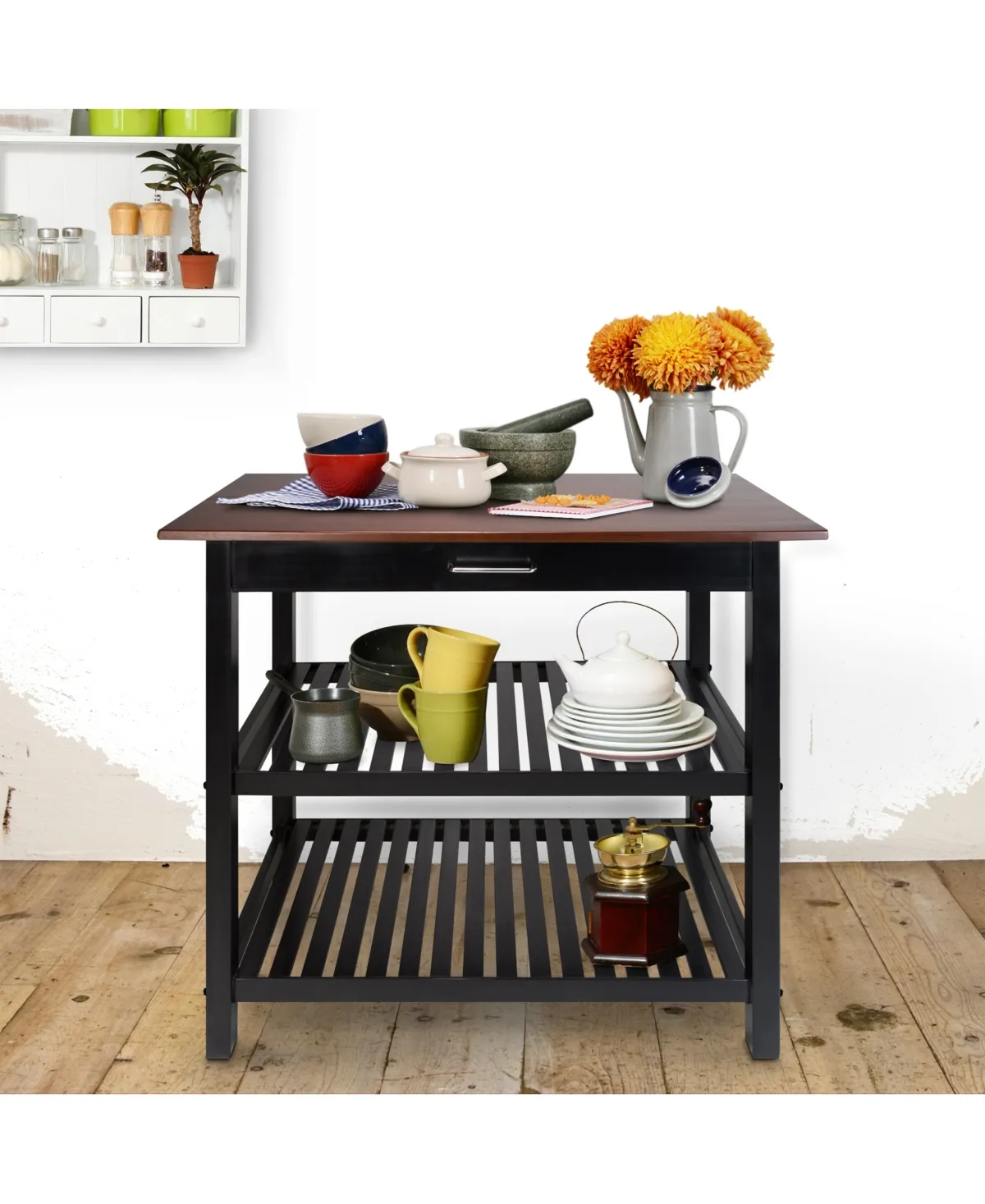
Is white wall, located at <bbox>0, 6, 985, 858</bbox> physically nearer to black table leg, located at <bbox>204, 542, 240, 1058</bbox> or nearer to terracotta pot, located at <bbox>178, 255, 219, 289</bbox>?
terracotta pot, located at <bbox>178, 255, 219, 289</bbox>

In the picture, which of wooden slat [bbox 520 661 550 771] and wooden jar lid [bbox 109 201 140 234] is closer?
wooden slat [bbox 520 661 550 771]

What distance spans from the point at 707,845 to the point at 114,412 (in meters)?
1.71

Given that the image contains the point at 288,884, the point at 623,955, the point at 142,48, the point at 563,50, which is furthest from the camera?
the point at 563,50

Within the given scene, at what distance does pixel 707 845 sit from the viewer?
2.88 metres

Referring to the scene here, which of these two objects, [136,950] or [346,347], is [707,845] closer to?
[136,950]

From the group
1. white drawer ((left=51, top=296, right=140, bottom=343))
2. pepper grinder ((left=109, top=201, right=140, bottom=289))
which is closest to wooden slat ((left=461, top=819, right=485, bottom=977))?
white drawer ((left=51, top=296, right=140, bottom=343))

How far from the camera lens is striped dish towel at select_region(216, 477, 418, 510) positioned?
2322 mm

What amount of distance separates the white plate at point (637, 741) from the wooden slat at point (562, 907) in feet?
1.28

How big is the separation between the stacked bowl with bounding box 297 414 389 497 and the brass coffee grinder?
789 mm

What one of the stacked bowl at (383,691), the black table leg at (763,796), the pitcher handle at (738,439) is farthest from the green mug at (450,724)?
the pitcher handle at (738,439)

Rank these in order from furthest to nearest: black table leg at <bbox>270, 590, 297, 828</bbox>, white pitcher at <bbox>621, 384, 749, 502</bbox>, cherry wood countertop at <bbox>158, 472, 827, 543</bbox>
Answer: black table leg at <bbox>270, 590, 297, 828</bbox>
white pitcher at <bbox>621, 384, 749, 502</bbox>
cherry wood countertop at <bbox>158, 472, 827, 543</bbox>

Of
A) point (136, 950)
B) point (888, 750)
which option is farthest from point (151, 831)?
point (888, 750)

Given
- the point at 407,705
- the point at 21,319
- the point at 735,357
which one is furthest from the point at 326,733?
the point at 21,319

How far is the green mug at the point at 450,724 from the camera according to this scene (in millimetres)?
2293
